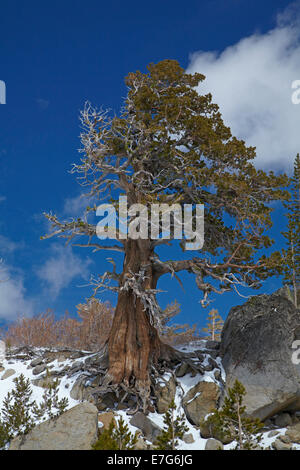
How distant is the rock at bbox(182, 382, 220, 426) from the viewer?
1232 centimetres

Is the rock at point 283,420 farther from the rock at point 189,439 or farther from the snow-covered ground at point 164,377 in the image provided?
the rock at point 189,439

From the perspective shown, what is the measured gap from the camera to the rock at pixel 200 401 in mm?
12320

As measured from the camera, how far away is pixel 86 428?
9477 millimetres

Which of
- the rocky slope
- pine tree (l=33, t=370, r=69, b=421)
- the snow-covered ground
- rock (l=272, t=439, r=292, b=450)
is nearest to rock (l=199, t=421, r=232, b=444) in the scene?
the rocky slope

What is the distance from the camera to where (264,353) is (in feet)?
42.3

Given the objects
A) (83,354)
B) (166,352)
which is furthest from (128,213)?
(83,354)

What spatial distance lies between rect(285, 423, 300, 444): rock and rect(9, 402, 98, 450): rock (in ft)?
18.2

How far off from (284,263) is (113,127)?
8.07 metres

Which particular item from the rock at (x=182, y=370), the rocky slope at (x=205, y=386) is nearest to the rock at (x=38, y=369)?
the rocky slope at (x=205, y=386)

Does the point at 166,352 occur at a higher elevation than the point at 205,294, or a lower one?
lower

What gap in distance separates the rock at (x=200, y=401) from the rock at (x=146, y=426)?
4.76 feet

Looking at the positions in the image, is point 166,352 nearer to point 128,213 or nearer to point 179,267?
point 179,267
